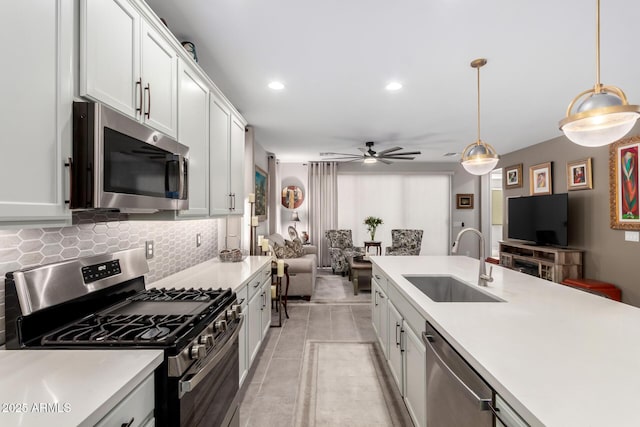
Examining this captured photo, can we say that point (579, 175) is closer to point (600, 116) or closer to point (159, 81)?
point (600, 116)

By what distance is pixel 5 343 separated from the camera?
3.51 ft

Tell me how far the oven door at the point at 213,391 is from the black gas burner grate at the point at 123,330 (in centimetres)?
18

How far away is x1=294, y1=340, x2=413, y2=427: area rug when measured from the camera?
1.98 m

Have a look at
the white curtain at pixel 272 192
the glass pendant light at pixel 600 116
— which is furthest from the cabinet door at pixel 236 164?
the white curtain at pixel 272 192

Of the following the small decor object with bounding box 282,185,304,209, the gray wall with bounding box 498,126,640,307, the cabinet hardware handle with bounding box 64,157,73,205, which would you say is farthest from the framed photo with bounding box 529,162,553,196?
the cabinet hardware handle with bounding box 64,157,73,205

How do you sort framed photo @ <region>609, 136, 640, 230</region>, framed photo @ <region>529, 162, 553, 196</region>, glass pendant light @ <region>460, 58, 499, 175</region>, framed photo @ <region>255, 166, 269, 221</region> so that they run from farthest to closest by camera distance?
framed photo @ <region>529, 162, 553, 196</region>, framed photo @ <region>255, 166, 269, 221</region>, framed photo @ <region>609, 136, 640, 230</region>, glass pendant light @ <region>460, 58, 499, 175</region>

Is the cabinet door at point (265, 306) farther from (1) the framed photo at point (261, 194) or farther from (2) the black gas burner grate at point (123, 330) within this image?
(1) the framed photo at point (261, 194)

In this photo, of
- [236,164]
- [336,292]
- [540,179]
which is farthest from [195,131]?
[540,179]

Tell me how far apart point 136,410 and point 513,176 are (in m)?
6.88

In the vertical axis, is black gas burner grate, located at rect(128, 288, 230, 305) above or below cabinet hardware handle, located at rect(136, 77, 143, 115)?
below

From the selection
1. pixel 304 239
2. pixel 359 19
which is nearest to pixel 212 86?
pixel 359 19

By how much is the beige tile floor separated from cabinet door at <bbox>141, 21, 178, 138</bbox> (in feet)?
6.31

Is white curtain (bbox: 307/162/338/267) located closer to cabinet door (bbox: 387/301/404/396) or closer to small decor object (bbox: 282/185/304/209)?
small decor object (bbox: 282/185/304/209)

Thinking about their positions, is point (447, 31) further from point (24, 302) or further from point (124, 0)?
point (24, 302)
